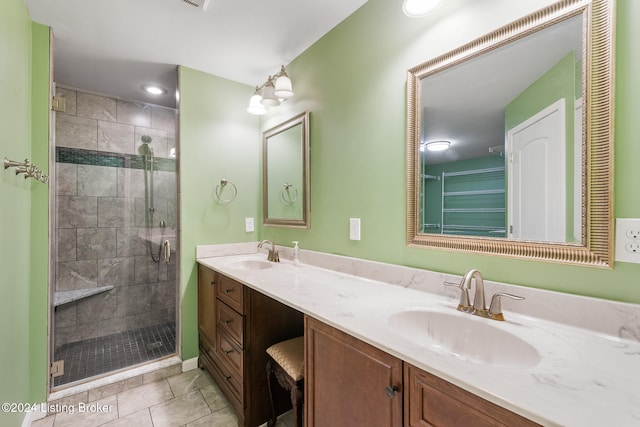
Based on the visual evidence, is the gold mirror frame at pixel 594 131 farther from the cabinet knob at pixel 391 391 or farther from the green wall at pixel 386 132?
the cabinet knob at pixel 391 391

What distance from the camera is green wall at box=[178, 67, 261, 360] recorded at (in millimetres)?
2191

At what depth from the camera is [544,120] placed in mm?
987

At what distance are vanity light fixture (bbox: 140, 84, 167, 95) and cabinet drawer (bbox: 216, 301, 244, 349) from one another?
200 cm

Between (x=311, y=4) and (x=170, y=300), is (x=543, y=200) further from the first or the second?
(x=170, y=300)

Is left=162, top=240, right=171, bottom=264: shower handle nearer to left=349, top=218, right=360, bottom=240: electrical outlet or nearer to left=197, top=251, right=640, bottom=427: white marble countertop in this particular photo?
left=197, top=251, right=640, bottom=427: white marble countertop

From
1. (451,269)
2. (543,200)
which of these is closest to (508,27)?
(543,200)

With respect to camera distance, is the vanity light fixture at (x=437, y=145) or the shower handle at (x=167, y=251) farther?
the shower handle at (x=167, y=251)

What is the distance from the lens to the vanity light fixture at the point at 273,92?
188 cm

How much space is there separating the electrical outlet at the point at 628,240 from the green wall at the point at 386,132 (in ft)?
0.08

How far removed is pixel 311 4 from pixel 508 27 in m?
1.02

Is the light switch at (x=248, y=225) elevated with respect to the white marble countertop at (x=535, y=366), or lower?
elevated

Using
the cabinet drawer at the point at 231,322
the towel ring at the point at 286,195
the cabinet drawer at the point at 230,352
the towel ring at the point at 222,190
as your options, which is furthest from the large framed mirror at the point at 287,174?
the cabinet drawer at the point at 230,352

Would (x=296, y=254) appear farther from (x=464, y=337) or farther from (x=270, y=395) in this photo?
(x=464, y=337)

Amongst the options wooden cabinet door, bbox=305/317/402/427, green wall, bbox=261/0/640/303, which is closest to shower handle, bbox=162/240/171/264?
green wall, bbox=261/0/640/303
